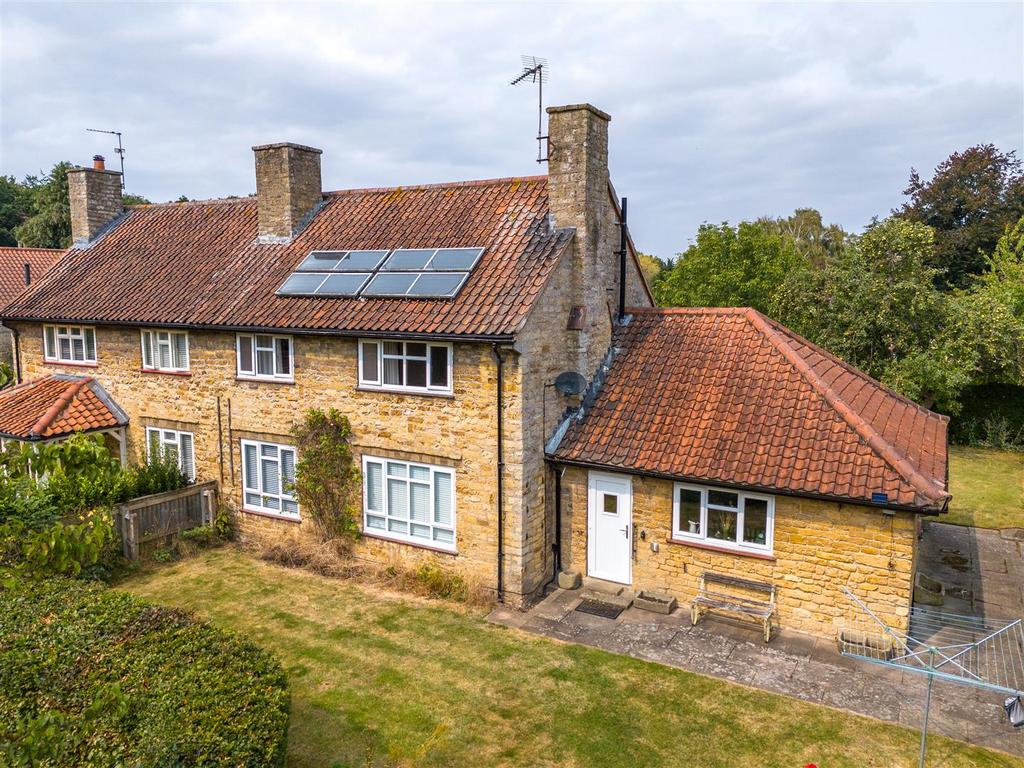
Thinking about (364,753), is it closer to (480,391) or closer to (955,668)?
(480,391)

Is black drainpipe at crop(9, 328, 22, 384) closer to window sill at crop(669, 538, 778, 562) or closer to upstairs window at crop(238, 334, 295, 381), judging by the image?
upstairs window at crop(238, 334, 295, 381)

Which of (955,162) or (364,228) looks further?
(955,162)

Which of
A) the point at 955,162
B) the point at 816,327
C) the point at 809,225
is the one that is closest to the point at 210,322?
the point at 816,327

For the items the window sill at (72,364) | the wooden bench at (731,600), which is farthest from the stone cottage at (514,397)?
the window sill at (72,364)

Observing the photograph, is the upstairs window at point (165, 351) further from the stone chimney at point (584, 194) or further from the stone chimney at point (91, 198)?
the stone chimney at point (584, 194)

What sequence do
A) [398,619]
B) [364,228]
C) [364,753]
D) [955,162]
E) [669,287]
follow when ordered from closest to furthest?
[364,753] → [398,619] → [364,228] → [669,287] → [955,162]

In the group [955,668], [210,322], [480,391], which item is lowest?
[955,668]
